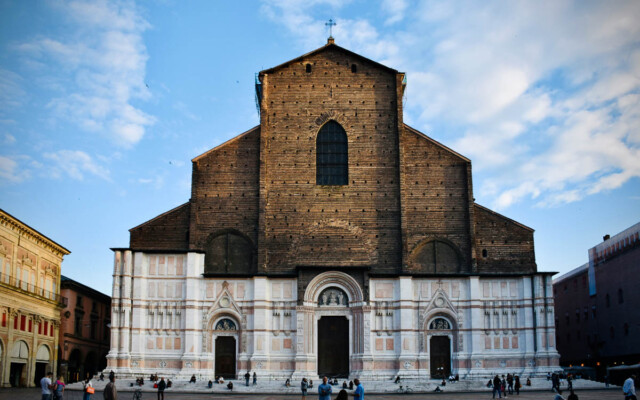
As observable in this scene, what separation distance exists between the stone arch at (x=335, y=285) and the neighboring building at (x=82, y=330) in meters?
15.0

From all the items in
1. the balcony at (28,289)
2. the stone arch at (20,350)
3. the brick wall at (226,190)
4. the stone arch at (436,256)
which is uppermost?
the brick wall at (226,190)

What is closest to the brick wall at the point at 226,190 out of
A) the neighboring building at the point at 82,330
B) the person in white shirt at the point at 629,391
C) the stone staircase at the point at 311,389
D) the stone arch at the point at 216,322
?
the stone arch at the point at 216,322

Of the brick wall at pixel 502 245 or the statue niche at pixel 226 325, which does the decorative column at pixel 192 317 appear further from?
the brick wall at pixel 502 245

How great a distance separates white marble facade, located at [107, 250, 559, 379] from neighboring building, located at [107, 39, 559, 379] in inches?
2.9

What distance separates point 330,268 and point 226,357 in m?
7.07

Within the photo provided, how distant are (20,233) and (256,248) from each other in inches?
492

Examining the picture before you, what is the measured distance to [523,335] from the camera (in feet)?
121

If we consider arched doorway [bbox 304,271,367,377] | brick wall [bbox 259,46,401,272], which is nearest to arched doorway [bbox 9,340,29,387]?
brick wall [bbox 259,46,401,272]

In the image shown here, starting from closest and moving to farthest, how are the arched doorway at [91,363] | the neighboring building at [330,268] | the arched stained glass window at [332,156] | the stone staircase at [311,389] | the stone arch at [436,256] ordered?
the stone staircase at [311,389] → the neighboring building at [330,268] → the stone arch at [436,256] → the arched stained glass window at [332,156] → the arched doorway at [91,363]

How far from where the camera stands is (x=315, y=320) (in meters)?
36.9

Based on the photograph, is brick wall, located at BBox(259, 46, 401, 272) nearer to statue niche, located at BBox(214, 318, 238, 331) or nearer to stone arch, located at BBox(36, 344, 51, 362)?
statue niche, located at BBox(214, 318, 238, 331)

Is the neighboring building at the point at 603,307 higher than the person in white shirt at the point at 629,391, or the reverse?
the neighboring building at the point at 603,307

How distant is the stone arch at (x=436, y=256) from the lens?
1486 inches

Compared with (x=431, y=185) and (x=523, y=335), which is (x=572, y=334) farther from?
(x=431, y=185)
